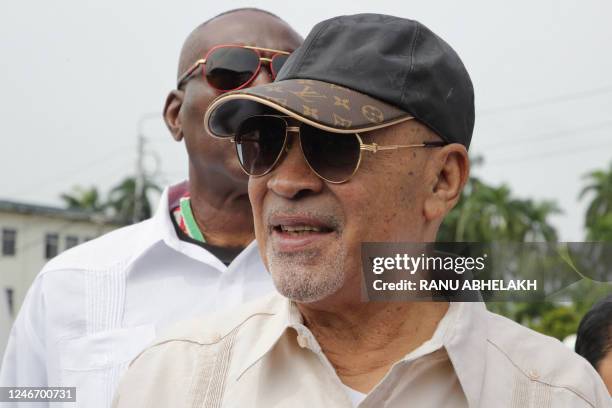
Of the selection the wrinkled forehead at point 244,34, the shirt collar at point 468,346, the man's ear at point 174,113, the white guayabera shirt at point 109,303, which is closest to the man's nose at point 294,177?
the shirt collar at point 468,346

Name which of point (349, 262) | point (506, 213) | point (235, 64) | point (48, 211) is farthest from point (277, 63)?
point (506, 213)

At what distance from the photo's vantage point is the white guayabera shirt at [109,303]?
3.14 meters

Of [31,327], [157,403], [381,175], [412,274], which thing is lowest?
[31,327]

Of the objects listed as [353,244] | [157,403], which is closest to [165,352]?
[157,403]

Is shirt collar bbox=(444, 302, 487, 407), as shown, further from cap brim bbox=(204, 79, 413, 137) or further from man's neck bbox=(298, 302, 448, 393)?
cap brim bbox=(204, 79, 413, 137)

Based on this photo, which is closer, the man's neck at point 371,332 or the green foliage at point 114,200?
the man's neck at point 371,332

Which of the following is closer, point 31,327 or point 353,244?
point 353,244

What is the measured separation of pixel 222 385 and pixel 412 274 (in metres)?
0.59

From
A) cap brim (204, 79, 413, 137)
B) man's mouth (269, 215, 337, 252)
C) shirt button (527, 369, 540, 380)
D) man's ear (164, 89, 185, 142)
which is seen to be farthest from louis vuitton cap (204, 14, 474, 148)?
man's ear (164, 89, 185, 142)

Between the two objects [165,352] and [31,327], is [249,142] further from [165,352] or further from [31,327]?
[31,327]

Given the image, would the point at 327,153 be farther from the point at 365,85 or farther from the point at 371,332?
the point at 371,332

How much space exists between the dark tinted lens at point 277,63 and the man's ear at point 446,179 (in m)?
1.12

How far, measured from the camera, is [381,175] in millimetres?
2291

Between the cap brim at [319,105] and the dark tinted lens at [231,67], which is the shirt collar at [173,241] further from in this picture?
the cap brim at [319,105]
